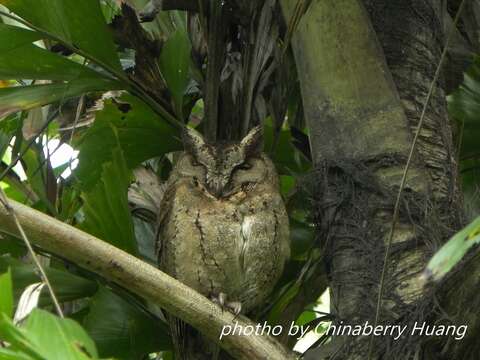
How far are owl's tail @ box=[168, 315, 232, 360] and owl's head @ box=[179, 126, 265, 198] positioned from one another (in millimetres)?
456

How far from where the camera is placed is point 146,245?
3.16 meters

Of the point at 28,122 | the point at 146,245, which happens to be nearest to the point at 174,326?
the point at 146,245

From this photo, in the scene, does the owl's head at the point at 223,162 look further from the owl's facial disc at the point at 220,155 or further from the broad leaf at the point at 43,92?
the broad leaf at the point at 43,92

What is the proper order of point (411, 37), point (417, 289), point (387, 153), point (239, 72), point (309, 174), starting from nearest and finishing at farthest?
point (417, 289) → point (387, 153) → point (309, 174) → point (411, 37) → point (239, 72)

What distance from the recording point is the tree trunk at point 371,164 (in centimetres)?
213

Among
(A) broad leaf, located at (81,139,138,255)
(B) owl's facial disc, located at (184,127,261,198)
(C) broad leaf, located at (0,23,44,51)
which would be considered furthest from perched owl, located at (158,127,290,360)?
(C) broad leaf, located at (0,23,44,51)

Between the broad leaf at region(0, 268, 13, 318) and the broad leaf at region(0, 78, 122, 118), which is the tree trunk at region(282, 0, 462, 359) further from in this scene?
the broad leaf at region(0, 268, 13, 318)

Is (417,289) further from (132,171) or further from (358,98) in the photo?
(132,171)

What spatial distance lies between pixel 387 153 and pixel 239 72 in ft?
2.31

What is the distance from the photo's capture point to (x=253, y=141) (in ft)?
9.46

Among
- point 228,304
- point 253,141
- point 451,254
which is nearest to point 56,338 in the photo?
point 451,254

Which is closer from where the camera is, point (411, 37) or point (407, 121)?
point (407, 121)

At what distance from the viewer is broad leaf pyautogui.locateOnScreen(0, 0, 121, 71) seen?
256 centimetres

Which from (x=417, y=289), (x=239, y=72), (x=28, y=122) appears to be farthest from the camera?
(x=28, y=122)
